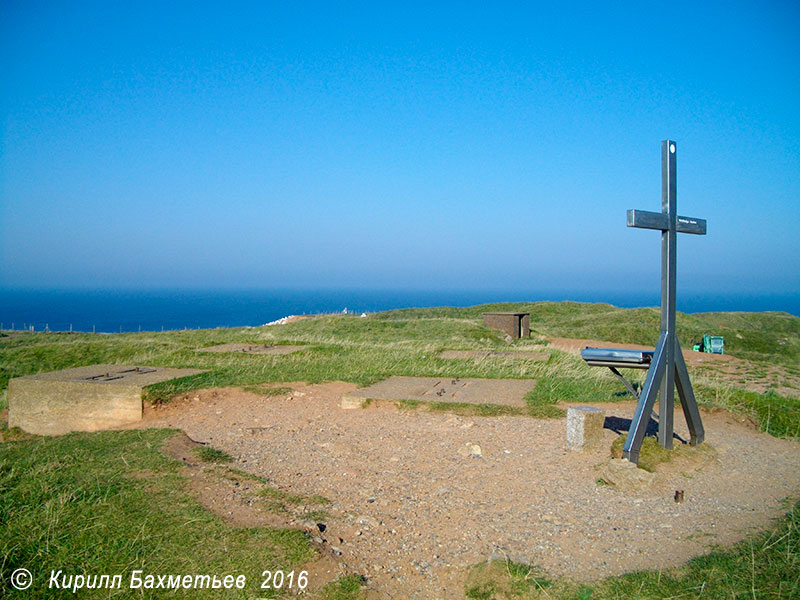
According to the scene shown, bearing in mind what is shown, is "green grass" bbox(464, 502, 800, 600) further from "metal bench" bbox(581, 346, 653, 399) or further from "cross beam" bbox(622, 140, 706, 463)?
"metal bench" bbox(581, 346, 653, 399)

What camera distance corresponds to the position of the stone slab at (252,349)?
13238mm

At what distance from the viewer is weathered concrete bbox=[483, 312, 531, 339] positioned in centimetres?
1933

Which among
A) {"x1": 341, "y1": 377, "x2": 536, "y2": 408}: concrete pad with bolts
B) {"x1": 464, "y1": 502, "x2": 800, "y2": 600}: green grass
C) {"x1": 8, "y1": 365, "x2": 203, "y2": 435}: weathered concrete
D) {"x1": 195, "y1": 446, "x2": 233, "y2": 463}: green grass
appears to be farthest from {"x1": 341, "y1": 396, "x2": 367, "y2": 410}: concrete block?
{"x1": 464, "y1": 502, "x2": 800, "y2": 600}: green grass

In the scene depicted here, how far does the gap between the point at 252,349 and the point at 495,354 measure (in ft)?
18.0

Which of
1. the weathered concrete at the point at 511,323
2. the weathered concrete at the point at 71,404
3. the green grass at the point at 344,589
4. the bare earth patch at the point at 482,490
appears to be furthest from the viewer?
the weathered concrete at the point at 511,323

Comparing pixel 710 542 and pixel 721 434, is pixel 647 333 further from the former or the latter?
pixel 710 542

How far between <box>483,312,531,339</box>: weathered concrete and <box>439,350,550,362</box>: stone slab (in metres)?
5.53

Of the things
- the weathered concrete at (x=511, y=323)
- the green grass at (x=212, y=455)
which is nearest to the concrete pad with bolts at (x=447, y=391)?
the green grass at (x=212, y=455)

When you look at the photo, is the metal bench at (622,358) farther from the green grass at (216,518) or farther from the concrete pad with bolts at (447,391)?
the concrete pad with bolts at (447,391)

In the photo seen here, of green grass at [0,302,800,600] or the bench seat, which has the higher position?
the bench seat

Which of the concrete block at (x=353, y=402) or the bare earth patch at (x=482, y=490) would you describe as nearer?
the bare earth patch at (x=482, y=490)

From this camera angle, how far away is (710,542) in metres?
4.00

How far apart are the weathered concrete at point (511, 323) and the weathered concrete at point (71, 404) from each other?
41.8 ft

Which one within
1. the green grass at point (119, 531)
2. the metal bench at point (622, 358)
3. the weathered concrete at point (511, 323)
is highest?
the metal bench at point (622, 358)
